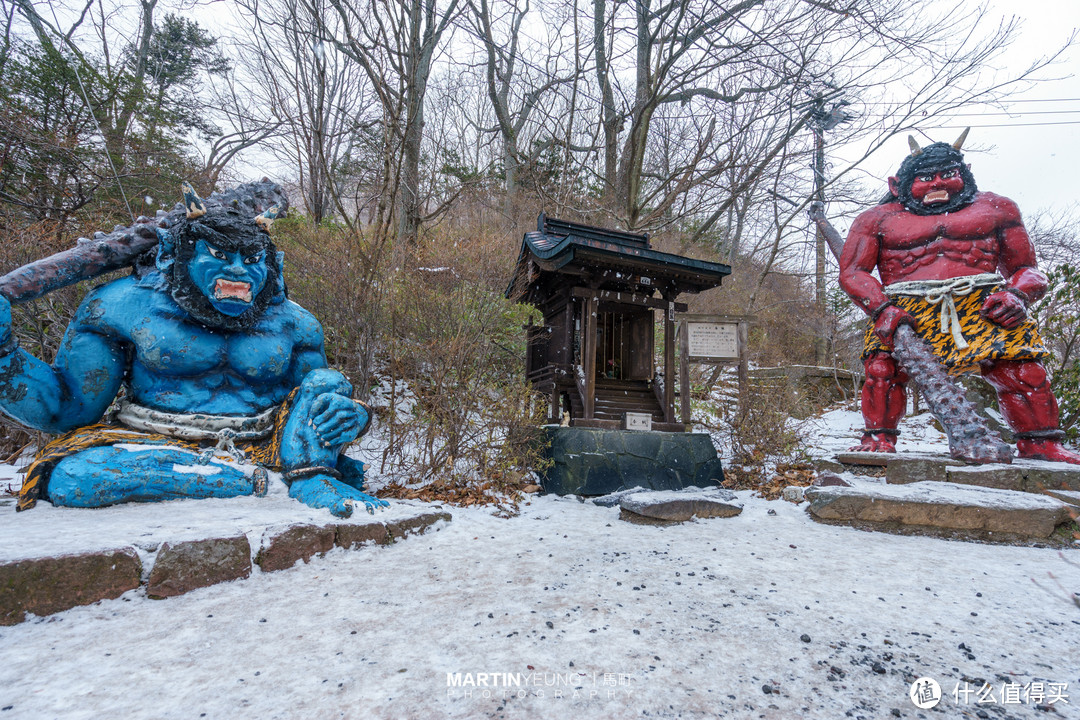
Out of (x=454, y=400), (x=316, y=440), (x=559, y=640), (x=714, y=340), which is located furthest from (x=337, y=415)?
(x=714, y=340)

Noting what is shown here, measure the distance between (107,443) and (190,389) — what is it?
→ 426mm

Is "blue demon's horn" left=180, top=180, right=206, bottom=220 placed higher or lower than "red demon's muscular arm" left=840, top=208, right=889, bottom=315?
lower

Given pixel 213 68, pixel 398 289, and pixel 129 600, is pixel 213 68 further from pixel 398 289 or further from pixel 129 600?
pixel 129 600

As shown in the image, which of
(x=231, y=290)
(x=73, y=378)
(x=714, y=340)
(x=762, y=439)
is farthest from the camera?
(x=714, y=340)

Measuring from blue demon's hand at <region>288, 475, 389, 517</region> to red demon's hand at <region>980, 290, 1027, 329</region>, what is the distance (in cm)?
446

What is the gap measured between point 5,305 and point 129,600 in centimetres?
145

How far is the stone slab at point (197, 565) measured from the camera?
5.54 feet

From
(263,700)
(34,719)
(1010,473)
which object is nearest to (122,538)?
→ (34,719)

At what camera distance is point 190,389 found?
2594 mm

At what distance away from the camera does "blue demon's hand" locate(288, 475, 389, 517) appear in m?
2.32

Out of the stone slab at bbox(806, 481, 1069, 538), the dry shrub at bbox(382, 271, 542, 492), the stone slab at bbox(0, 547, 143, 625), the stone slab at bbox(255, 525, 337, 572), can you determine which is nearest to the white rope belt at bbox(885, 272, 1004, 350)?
the stone slab at bbox(806, 481, 1069, 538)

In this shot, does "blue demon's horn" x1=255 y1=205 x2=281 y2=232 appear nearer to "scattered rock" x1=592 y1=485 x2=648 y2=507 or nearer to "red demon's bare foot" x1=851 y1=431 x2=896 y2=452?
"scattered rock" x1=592 y1=485 x2=648 y2=507

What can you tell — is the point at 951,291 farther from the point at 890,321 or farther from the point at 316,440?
the point at 316,440

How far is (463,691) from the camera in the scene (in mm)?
1253
